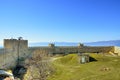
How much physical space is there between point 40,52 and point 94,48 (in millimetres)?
22981

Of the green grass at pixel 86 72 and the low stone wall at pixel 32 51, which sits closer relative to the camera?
the green grass at pixel 86 72

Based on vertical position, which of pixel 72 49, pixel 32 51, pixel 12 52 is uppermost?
pixel 72 49

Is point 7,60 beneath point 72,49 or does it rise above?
beneath

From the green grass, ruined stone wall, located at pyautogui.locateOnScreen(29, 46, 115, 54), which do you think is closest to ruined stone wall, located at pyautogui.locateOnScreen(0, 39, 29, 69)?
ruined stone wall, located at pyautogui.locateOnScreen(29, 46, 115, 54)

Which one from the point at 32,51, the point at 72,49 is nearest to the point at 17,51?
the point at 32,51

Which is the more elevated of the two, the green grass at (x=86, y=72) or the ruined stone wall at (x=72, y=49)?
the ruined stone wall at (x=72, y=49)

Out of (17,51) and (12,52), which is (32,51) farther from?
(12,52)

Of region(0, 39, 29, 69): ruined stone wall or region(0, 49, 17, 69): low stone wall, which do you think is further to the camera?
region(0, 39, 29, 69): ruined stone wall

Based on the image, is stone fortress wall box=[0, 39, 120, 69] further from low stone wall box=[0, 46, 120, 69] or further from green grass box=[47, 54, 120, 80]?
green grass box=[47, 54, 120, 80]

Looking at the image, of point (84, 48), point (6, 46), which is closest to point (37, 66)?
point (6, 46)

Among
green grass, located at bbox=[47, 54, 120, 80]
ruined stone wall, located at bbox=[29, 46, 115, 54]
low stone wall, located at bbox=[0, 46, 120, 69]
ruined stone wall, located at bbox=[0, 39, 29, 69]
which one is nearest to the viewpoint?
green grass, located at bbox=[47, 54, 120, 80]

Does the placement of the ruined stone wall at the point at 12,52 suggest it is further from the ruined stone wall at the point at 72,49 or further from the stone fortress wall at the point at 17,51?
the ruined stone wall at the point at 72,49

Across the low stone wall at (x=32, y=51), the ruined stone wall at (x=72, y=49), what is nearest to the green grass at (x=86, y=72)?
the low stone wall at (x=32, y=51)

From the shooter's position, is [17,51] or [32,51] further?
[32,51]
